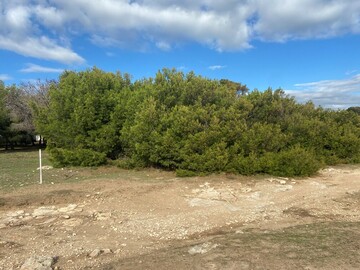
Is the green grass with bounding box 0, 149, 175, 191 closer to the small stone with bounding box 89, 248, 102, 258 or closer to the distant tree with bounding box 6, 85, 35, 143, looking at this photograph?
the small stone with bounding box 89, 248, 102, 258

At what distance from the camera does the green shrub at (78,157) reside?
15.0 meters

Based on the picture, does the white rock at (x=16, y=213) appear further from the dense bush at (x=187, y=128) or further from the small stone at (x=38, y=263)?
the dense bush at (x=187, y=128)

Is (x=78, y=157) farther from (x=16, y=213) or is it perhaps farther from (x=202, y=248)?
(x=202, y=248)

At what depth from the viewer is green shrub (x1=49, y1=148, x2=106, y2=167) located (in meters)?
15.0

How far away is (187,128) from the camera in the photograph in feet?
42.0

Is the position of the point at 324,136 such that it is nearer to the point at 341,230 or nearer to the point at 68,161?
the point at 341,230

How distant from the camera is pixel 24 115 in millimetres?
30047

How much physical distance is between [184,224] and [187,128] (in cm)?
614

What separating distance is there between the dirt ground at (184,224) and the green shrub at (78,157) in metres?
3.92

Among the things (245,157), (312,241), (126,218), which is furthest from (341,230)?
(245,157)

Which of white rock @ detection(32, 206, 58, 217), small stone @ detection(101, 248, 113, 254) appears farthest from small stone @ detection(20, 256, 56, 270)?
white rock @ detection(32, 206, 58, 217)

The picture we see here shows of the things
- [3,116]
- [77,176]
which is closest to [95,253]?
[77,176]

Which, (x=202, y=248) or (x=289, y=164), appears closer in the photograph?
(x=202, y=248)

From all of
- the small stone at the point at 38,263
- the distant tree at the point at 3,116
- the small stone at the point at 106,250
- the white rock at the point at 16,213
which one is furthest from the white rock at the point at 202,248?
the distant tree at the point at 3,116
